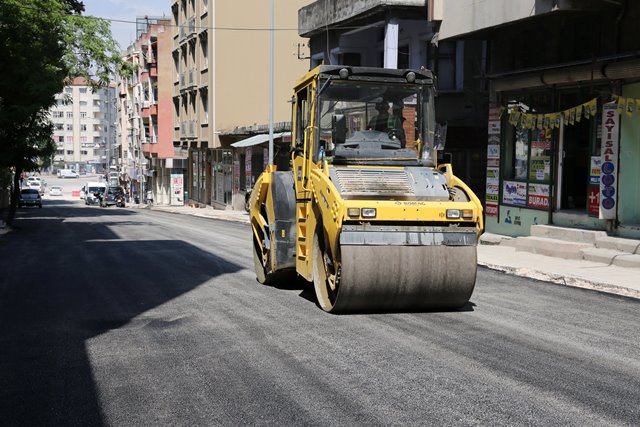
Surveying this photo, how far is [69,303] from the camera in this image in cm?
1109

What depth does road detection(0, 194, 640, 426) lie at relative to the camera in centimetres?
594

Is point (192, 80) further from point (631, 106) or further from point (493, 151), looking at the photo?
point (631, 106)

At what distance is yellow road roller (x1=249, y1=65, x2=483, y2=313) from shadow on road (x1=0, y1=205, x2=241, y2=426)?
7.99ft

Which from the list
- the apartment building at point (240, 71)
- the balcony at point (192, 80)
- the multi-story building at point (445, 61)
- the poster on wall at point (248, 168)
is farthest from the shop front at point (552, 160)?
the balcony at point (192, 80)

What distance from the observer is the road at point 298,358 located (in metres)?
5.94

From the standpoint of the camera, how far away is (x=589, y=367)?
24.1 feet

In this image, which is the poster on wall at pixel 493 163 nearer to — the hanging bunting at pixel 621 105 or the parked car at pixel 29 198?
the hanging bunting at pixel 621 105

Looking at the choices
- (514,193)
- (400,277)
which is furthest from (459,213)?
(514,193)

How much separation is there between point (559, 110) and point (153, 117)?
198ft

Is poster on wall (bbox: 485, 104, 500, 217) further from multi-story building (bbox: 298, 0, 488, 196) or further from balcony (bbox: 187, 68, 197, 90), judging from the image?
balcony (bbox: 187, 68, 197, 90)

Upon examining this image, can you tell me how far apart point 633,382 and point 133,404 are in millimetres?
4205

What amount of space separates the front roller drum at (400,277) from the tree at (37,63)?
893 inches

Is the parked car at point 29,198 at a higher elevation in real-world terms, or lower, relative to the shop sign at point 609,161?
lower

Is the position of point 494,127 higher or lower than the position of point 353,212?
higher
